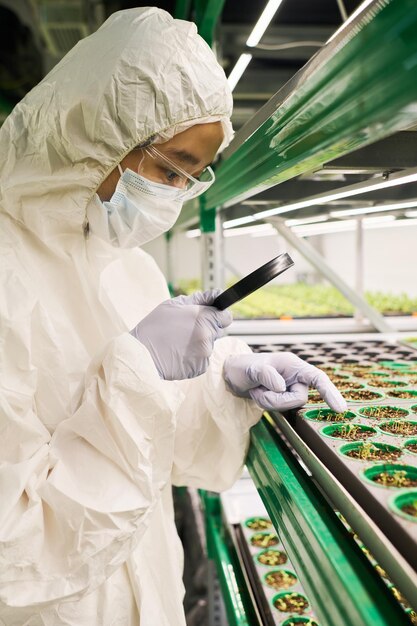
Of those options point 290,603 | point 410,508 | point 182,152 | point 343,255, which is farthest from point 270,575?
point 343,255

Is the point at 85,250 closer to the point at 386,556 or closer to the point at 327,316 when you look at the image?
the point at 386,556

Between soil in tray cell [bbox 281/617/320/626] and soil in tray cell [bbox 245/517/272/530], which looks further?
soil in tray cell [bbox 245/517/272/530]

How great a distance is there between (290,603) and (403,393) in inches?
38.0

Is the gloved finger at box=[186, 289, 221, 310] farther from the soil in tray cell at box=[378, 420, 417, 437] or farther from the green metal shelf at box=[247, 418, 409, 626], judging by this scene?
the soil in tray cell at box=[378, 420, 417, 437]

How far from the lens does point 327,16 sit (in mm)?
3463

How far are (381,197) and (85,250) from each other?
55.8 inches

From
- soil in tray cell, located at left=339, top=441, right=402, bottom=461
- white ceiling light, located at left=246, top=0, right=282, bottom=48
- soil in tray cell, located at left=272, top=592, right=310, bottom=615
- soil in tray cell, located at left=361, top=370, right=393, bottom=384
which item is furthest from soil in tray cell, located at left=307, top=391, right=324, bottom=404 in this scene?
white ceiling light, located at left=246, top=0, right=282, bottom=48

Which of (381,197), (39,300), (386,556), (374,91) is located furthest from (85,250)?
(381,197)

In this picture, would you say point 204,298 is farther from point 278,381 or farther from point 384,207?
point 384,207

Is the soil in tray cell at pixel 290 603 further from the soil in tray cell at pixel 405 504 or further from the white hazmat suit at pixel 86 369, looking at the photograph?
the soil in tray cell at pixel 405 504

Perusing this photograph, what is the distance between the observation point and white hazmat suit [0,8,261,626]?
1.00 metres

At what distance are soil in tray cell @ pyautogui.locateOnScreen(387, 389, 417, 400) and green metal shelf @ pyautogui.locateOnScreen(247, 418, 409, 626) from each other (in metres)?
0.47

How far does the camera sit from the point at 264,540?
226cm

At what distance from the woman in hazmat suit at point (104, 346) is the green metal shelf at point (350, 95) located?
0.33 m
